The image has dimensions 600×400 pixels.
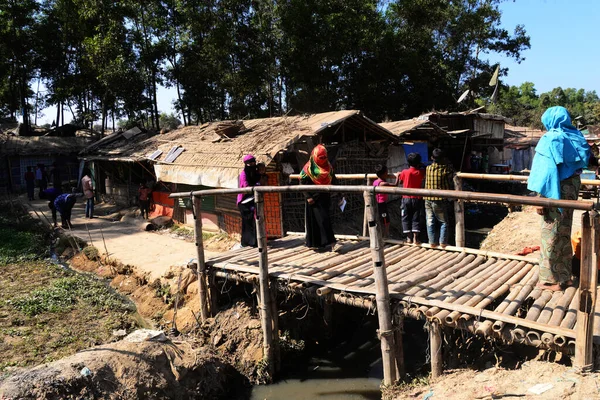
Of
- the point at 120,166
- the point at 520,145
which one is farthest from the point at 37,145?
the point at 520,145

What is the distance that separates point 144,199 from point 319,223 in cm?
1034

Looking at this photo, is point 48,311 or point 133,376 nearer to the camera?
point 133,376

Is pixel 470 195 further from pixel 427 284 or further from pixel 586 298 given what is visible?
pixel 427 284

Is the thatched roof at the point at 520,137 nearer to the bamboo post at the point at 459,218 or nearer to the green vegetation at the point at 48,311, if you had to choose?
the bamboo post at the point at 459,218

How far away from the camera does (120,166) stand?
56.7 feet

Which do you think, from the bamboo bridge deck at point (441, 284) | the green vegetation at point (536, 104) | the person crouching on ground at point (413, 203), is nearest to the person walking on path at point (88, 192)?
the bamboo bridge deck at point (441, 284)

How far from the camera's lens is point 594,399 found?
313cm

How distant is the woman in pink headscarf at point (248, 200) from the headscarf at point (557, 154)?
3906 mm

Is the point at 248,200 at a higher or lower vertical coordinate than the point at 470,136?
lower

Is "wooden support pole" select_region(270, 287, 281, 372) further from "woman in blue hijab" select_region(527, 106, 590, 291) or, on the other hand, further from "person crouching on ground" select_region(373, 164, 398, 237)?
"woman in blue hijab" select_region(527, 106, 590, 291)

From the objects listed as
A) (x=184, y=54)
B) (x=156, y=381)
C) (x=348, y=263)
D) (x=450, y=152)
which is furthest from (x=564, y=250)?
(x=184, y=54)

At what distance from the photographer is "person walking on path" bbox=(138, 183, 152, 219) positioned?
49.6 ft

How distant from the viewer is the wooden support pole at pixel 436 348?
4324 millimetres

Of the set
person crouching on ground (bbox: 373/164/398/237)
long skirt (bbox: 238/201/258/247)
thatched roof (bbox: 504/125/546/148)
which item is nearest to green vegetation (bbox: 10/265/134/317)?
long skirt (bbox: 238/201/258/247)
